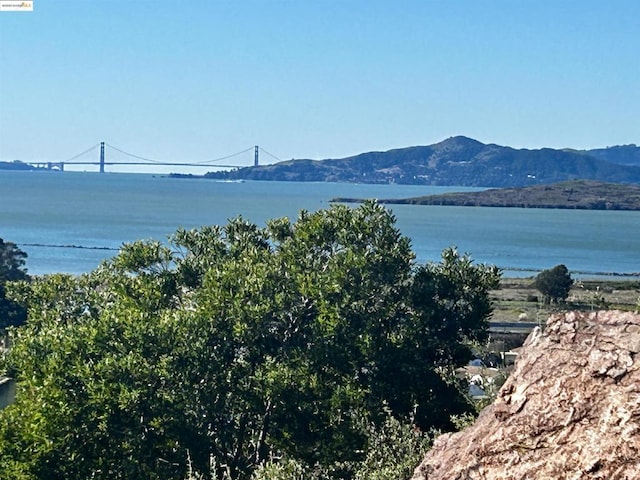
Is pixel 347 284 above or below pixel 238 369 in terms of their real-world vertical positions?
above

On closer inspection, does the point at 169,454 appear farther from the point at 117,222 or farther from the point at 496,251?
the point at 117,222

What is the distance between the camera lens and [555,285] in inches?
2356

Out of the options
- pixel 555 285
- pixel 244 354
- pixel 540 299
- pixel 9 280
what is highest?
pixel 244 354

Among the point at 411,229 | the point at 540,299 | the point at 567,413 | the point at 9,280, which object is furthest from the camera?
the point at 411,229

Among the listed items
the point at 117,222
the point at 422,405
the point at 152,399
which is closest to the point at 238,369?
the point at 152,399

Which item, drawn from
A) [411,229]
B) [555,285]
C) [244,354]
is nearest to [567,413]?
[244,354]

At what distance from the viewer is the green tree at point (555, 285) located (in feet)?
196

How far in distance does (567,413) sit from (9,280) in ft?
142

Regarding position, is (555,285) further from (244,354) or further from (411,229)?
(411,229)

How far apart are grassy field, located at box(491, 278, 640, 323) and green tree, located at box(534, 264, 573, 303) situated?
1.59 feet

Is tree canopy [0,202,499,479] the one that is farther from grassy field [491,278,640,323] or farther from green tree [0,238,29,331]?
grassy field [491,278,640,323]

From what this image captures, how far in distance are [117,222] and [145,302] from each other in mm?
122933

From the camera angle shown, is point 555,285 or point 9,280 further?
point 555,285

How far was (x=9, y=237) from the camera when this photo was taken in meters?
117
